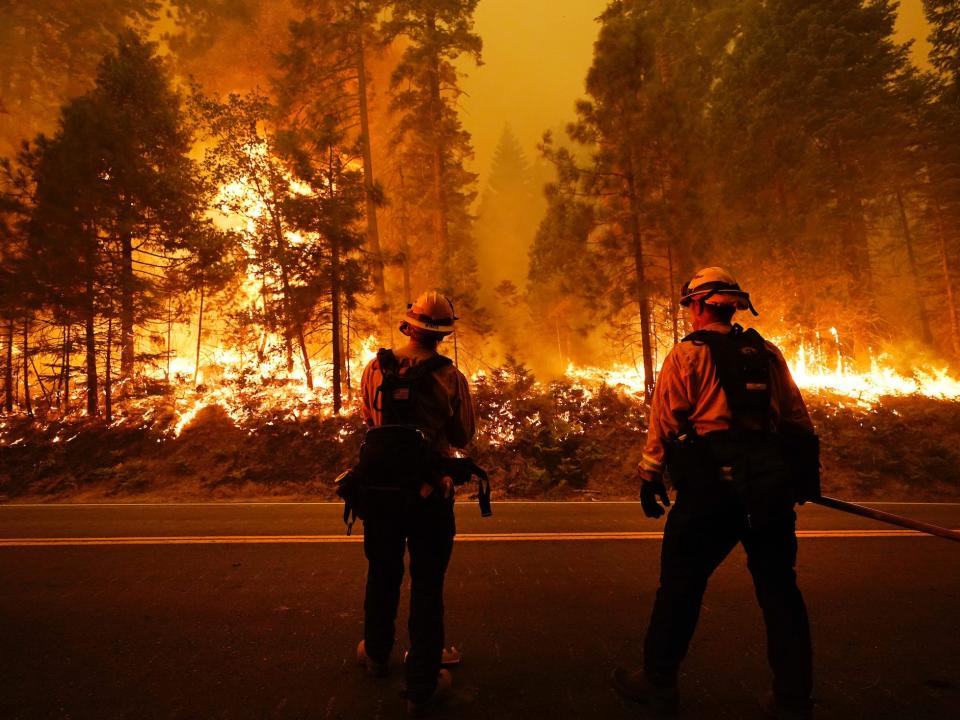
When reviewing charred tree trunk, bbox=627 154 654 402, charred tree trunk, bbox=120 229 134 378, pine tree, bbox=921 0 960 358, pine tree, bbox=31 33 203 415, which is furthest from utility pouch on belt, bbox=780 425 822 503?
pine tree, bbox=921 0 960 358

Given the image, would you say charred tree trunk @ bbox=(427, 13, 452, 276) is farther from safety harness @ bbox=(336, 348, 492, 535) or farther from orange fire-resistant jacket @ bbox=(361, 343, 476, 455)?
safety harness @ bbox=(336, 348, 492, 535)

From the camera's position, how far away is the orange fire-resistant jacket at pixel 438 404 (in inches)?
132

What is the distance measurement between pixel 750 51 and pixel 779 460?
2238 centimetres

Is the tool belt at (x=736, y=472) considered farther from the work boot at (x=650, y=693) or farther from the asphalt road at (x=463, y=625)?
the asphalt road at (x=463, y=625)

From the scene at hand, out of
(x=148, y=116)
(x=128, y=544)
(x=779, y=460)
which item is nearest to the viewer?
(x=779, y=460)

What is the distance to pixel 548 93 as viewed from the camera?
199 meters

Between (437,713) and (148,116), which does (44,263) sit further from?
(437,713)

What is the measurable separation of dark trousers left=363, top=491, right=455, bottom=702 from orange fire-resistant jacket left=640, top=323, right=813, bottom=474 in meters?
1.39

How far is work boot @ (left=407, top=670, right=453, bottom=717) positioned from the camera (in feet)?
9.70

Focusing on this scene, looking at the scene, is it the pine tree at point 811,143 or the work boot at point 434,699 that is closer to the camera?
the work boot at point 434,699

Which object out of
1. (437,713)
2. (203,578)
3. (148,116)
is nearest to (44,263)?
(148,116)

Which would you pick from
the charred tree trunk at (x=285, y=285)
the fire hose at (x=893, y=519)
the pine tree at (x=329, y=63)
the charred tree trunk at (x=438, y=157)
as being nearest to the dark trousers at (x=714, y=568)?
the fire hose at (x=893, y=519)

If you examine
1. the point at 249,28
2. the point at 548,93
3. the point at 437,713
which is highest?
the point at 548,93

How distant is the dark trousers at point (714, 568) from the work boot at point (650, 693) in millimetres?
56
